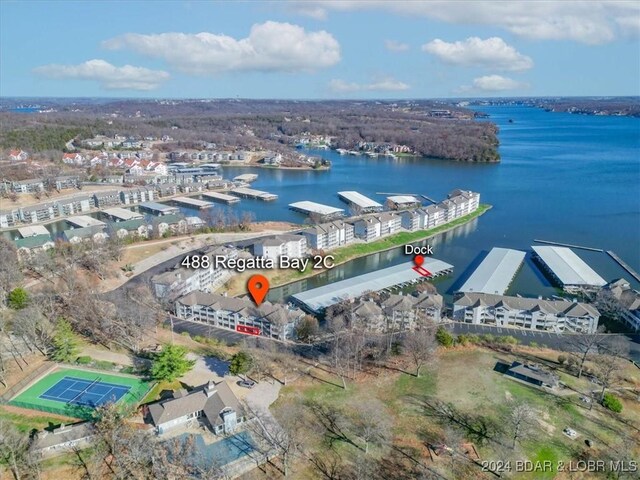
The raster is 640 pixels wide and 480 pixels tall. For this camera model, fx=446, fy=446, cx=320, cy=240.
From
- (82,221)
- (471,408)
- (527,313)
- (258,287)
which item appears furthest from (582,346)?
(82,221)

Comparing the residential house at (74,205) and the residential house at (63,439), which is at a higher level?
the residential house at (74,205)

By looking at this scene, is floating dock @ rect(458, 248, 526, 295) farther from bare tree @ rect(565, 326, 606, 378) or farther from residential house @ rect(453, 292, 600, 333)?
bare tree @ rect(565, 326, 606, 378)

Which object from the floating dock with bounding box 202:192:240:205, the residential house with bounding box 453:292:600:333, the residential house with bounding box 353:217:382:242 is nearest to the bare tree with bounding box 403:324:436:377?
the residential house with bounding box 453:292:600:333

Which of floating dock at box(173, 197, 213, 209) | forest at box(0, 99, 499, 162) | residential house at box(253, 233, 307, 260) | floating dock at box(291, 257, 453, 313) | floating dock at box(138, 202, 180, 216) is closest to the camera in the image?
floating dock at box(291, 257, 453, 313)

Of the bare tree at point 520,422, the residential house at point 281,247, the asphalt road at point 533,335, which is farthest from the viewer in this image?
the residential house at point 281,247

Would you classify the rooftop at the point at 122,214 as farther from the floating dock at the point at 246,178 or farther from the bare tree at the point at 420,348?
the bare tree at the point at 420,348

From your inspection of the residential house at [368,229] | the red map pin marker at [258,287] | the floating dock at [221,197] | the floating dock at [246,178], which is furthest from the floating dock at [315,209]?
the floating dock at [246,178]

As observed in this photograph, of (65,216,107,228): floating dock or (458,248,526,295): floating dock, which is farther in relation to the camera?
(65,216,107,228): floating dock
